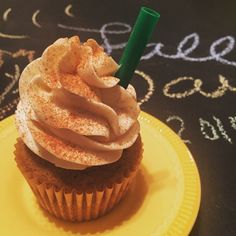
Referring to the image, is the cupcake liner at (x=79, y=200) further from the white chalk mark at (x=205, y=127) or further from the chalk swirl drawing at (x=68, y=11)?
the chalk swirl drawing at (x=68, y=11)

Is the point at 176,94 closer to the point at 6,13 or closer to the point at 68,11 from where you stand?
the point at 68,11

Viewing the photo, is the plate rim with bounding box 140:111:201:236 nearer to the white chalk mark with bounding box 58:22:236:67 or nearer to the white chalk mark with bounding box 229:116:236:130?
the white chalk mark with bounding box 229:116:236:130

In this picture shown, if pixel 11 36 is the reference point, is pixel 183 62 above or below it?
above

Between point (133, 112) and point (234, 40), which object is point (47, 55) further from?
point (234, 40)

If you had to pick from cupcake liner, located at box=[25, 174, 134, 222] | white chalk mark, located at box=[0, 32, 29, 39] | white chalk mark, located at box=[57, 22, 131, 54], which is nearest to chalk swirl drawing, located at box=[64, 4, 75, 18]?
white chalk mark, located at box=[57, 22, 131, 54]

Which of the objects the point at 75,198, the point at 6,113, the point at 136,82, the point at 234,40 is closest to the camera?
the point at 75,198

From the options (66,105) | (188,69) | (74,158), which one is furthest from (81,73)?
(188,69)

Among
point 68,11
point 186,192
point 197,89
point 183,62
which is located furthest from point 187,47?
point 186,192

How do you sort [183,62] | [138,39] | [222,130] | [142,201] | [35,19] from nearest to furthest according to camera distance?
[138,39]
[142,201]
[222,130]
[183,62]
[35,19]
